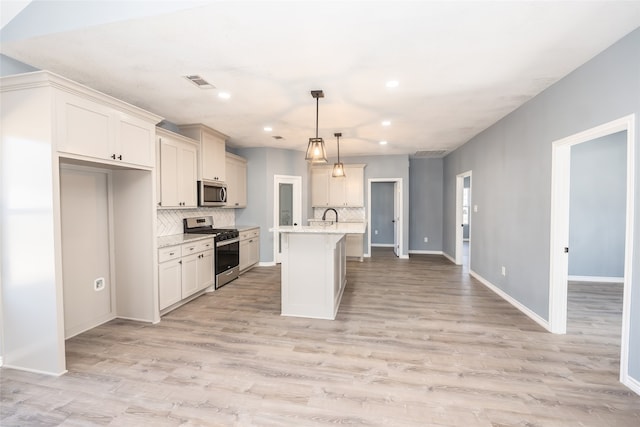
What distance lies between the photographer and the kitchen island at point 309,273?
347 cm

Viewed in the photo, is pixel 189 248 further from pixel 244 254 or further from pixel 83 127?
pixel 83 127

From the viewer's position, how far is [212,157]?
16.0 feet

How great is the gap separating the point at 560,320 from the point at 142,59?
4784mm

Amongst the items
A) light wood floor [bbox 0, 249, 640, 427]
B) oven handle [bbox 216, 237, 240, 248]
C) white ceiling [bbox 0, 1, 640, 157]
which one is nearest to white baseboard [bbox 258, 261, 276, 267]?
oven handle [bbox 216, 237, 240, 248]

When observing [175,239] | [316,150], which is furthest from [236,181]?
[316,150]

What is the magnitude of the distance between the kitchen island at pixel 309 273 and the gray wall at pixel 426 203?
5.00 metres

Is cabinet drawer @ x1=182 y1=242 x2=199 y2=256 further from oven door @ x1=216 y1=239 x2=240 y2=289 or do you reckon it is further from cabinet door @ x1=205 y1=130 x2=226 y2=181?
cabinet door @ x1=205 y1=130 x2=226 y2=181

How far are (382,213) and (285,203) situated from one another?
3897mm

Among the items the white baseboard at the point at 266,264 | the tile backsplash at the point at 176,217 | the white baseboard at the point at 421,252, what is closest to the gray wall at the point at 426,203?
the white baseboard at the point at 421,252

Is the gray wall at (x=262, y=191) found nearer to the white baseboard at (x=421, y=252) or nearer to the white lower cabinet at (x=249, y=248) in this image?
the white lower cabinet at (x=249, y=248)

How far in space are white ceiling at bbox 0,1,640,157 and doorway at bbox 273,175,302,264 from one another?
2.69 m

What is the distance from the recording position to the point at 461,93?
3.29 meters

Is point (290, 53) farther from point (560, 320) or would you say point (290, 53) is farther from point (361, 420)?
point (560, 320)

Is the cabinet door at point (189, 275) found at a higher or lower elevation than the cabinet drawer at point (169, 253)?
lower
